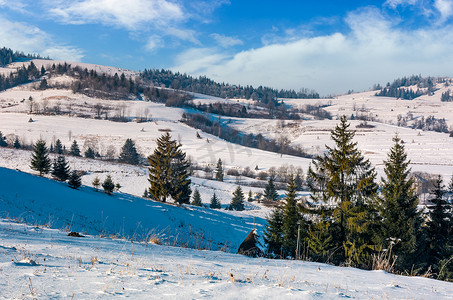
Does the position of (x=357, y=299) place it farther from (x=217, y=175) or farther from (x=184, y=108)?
(x=184, y=108)

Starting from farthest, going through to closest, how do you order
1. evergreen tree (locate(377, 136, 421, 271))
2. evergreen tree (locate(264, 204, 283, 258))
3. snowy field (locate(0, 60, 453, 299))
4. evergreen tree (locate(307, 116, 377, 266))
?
evergreen tree (locate(264, 204, 283, 258)), evergreen tree (locate(307, 116, 377, 266)), evergreen tree (locate(377, 136, 421, 271)), snowy field (locate(0, 60, 453, 299))

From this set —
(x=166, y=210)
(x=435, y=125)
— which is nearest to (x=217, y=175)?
(x=166, y=210)

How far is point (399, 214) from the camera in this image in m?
17.5

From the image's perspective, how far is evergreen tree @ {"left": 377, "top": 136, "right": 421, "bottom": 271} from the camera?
53.8 feet

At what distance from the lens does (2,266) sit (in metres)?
3.17

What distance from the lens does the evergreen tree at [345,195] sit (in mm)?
16781

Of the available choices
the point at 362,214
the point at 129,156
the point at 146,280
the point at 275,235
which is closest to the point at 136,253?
the point at 146,280

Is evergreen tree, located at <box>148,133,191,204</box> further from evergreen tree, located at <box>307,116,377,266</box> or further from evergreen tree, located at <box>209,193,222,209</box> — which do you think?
evergreen tree, located at <box>307,116,377,266</box>

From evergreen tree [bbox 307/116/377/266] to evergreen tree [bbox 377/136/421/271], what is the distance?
3.44ft

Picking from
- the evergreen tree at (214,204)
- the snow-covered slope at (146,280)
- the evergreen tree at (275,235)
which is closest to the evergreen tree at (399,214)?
the evergreen tree at (275,235)

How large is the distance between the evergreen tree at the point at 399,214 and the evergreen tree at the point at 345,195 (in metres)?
1.05

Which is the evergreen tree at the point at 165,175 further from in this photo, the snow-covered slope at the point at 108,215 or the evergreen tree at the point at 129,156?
the evergreen tree at the point at 129,156

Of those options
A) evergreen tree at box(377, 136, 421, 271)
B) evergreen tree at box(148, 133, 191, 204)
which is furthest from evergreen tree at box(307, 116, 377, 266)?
evergreen tree at box(148, 133, 191, 204)

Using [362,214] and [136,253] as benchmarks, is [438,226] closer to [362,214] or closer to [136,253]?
[362,214]
